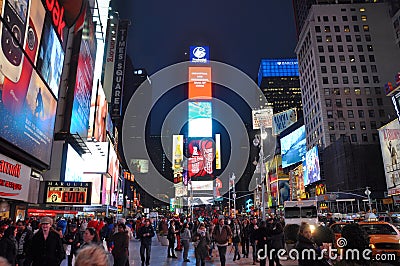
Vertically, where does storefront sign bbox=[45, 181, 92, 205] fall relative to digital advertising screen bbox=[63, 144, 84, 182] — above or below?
below

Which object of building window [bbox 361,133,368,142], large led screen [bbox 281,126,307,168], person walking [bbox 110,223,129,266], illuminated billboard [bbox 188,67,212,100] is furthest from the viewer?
illuminated billboard [bbox 188,67,212,100]

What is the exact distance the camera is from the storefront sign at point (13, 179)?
53.2 feet

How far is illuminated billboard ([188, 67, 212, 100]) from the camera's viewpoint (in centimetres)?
15438

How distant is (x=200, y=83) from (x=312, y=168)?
94227 mm

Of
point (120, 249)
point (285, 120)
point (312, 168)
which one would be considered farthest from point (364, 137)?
point (120, 249)

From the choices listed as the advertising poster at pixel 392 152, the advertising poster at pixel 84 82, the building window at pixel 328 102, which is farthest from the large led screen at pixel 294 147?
the advertising poster at pixel 84 82

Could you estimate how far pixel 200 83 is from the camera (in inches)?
6176

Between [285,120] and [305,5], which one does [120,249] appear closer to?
[305,5]

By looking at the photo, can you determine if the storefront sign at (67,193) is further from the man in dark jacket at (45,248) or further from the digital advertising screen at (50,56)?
the man in dark jacket at (45,248)

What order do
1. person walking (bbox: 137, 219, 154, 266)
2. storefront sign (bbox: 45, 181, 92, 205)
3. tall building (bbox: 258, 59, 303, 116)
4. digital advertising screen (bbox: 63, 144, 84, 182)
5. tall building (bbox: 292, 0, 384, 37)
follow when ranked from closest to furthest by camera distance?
person walking (bbox: 137, 219, 154, 266), storefront sign (bbox: 45, 181, 92, 205), digital advertising screen (bbox: 63, 144, 84, 182), tall building (bbox: 292, 0, 384, 37), tall building (bbox: 258, 59, 303, 116)

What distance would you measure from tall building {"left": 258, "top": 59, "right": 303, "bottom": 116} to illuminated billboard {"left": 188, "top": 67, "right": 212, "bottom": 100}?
36019 mm

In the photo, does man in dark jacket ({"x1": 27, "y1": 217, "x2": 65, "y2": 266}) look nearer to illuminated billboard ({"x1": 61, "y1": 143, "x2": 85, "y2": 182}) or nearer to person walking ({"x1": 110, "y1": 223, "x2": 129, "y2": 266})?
Answer: person walking ({"x1": 110, "y1": 223, "x2": 129, "y2": 266})

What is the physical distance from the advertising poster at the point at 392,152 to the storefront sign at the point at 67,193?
1725 inches

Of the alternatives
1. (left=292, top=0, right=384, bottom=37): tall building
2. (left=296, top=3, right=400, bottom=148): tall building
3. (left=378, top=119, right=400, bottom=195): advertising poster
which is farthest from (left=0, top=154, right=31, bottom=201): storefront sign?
(left=292, top=0, right=384, bottom=37): tall building
